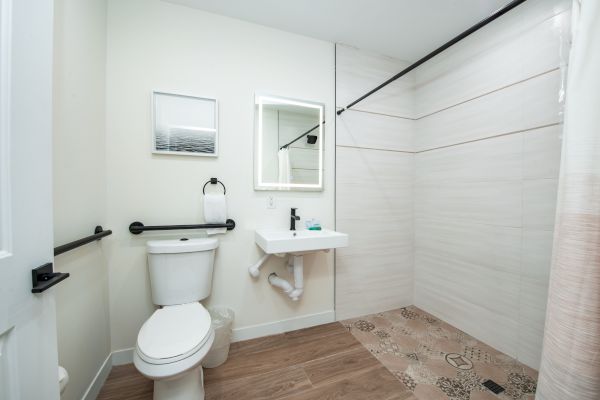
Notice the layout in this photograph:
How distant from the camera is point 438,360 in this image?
1535mm

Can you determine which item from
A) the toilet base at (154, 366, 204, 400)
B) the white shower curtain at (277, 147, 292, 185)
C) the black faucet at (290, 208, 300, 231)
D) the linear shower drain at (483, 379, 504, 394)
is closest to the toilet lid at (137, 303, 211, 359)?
the toilet base at (154, 366, 204, 400)

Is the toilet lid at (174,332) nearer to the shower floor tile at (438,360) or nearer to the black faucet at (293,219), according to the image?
the black faucet at (293,219)

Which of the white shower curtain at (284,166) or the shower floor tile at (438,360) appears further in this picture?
the white shower curtain at (284,166)

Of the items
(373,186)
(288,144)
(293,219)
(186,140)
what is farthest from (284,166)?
(373,186)

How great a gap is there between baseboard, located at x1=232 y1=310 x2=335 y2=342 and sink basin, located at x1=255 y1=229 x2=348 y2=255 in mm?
640

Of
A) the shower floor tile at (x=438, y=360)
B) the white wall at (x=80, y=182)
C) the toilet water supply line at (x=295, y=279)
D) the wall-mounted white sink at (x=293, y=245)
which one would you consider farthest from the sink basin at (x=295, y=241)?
the white wall at (x=80, y=182)

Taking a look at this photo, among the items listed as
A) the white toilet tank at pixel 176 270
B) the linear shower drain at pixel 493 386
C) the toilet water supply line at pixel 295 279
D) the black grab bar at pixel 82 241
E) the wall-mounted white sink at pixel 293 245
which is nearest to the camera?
the black grab bar at pixel 82 241

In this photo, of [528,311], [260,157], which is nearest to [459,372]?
[528,311]

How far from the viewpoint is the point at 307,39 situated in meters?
1.90

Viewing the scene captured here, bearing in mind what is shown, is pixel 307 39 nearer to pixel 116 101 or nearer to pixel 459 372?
pixel 116 101

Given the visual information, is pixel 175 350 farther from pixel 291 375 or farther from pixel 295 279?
pixel 295 279

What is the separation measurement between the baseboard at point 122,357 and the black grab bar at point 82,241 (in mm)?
803

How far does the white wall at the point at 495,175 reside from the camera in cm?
141

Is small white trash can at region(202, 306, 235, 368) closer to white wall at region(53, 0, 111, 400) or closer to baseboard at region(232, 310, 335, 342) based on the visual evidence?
baseboard at region(232, 310, 335, 342)
